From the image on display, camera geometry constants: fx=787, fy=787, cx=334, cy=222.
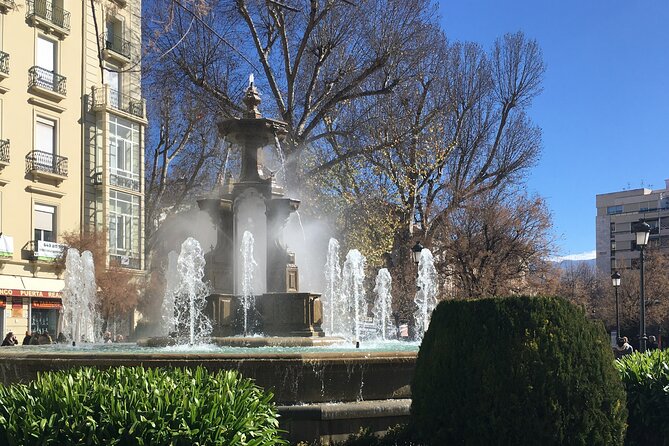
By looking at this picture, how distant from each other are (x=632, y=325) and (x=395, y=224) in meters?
36.9

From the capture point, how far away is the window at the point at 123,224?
34250 mm

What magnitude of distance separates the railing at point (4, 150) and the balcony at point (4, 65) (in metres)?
2.38

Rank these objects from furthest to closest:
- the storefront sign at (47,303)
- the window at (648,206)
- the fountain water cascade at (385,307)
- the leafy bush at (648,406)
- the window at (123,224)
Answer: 1. the window at (648,206)
2. the window at (123,224)
3. the storefront sign at (47,303)
4. the fountain water cascade at (385,307)
5. the leafy bush at (648,406)

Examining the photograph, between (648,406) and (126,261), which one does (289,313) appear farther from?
(126,261)

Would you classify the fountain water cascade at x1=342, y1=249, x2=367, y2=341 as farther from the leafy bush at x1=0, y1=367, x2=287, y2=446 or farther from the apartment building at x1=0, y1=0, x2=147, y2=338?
the leafy bush at x1=0, y1=367, x2=287, y2=446

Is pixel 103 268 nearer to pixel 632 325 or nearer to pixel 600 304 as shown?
pixel 632 325

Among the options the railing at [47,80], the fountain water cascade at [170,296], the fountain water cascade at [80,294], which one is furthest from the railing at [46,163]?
the fountain water cascade at [170,296]

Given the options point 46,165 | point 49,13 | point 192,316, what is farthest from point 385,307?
point 49,13

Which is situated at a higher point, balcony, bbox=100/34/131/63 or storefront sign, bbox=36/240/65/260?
balcony, bbox=100/34/131/63

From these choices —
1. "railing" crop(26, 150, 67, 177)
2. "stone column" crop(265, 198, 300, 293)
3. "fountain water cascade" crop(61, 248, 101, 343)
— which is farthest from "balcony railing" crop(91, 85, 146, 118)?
"stone column" crop(265, 198, 300, 293)

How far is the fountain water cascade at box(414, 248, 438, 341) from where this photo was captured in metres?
26.6

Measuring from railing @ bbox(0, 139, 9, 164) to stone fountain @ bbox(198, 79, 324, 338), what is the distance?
16796 mm

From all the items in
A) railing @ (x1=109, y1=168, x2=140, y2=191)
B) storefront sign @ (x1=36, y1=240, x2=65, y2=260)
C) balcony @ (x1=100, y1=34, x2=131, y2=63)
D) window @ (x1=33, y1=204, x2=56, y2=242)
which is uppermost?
balcony @ (x1=100, y1=34, x2=131, y2=63)

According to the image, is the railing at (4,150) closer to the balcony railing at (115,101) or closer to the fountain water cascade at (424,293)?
the balcony railing at (115,101)
